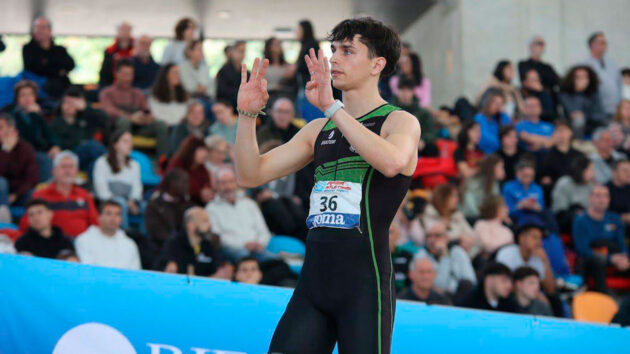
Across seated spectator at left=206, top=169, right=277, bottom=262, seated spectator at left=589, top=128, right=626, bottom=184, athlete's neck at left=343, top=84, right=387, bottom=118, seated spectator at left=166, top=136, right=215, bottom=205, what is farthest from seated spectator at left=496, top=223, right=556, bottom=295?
athlete's neck at left=343, top=84, right=387, bottom=118

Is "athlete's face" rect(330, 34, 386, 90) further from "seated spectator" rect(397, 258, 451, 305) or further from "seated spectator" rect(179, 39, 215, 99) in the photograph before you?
"seated spectator" rect(179, 39, 215, 99)

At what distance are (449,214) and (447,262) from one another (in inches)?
45.1

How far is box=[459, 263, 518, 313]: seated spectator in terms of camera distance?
28.5 feet

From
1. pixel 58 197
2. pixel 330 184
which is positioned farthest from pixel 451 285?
pixel 330 184

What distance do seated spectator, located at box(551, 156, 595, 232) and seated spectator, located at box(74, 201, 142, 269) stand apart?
5.61 meters

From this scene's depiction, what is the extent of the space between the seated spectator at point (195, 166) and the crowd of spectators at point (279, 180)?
0.6 inches

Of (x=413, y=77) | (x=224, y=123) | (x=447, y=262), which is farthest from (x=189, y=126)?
(x=413, y=77)

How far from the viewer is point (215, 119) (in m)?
11.9

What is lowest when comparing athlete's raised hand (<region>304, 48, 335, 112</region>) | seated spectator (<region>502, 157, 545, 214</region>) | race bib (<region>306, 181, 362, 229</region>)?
seated spectator (<region>502, 157, 545, 214</region>)

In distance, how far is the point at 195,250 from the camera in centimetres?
881

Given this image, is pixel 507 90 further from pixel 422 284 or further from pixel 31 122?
pixel 31 122

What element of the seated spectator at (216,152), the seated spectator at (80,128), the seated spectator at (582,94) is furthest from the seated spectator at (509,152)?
the seated spectator at (80,128)

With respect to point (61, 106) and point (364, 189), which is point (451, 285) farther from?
point (364, 189)

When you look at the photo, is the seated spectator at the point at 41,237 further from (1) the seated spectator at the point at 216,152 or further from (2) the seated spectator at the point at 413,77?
(2) the seated spectator at the point at 413,77
